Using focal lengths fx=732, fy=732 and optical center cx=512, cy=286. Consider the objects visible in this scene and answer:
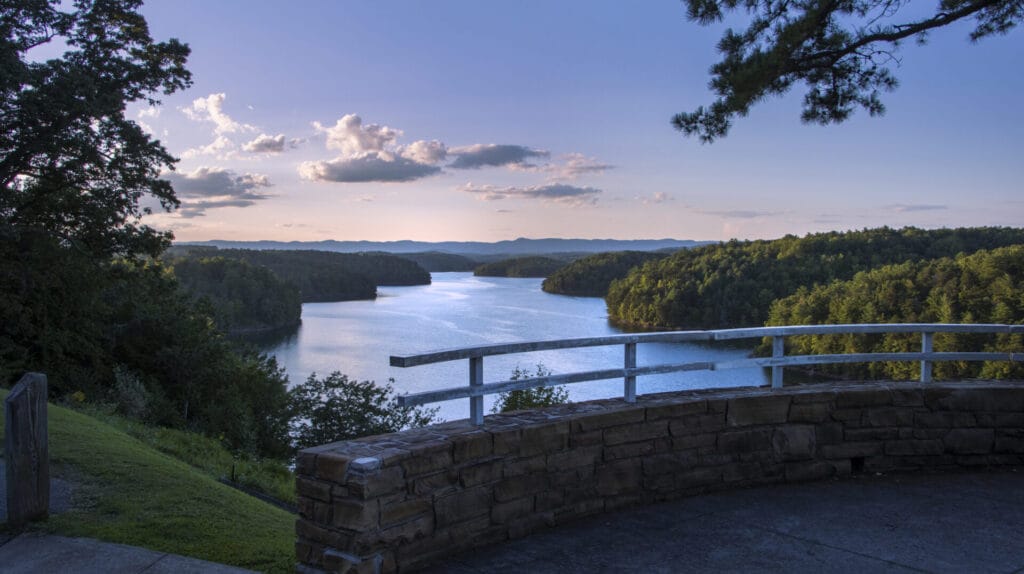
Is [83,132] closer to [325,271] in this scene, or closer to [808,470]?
[808,470]

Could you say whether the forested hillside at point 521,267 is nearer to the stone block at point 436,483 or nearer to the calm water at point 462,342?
the calm water at point 462,342

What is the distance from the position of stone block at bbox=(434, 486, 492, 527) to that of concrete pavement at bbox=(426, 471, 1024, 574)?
202mm

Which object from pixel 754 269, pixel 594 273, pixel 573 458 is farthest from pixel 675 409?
pixel 594 273

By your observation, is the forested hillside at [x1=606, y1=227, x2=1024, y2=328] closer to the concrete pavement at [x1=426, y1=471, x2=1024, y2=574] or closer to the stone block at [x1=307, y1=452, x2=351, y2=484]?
the concrete pavement at [x1=426, y1=471, x2=1024, y2=574]

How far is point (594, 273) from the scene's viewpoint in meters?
91.4

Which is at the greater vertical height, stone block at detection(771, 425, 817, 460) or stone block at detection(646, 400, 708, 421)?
stone block at detection(646, 400, 708, 421)

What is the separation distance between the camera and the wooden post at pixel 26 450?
4293 millimetres

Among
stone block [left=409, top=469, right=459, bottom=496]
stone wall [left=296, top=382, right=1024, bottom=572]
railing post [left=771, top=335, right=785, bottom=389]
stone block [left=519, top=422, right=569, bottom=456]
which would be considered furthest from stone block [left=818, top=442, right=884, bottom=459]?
stone block [left=409, top=469, right=459, bottom=496]

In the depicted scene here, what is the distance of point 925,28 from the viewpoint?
6.19m

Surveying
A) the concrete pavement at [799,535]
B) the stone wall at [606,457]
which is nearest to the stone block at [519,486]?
the stone wall at [606,457]

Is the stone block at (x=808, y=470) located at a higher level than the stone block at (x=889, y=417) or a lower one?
lower

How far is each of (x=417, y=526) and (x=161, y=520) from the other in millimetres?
2318

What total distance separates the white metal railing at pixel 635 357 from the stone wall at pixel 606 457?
203 mm

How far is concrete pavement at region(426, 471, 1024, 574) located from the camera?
3734 mm
